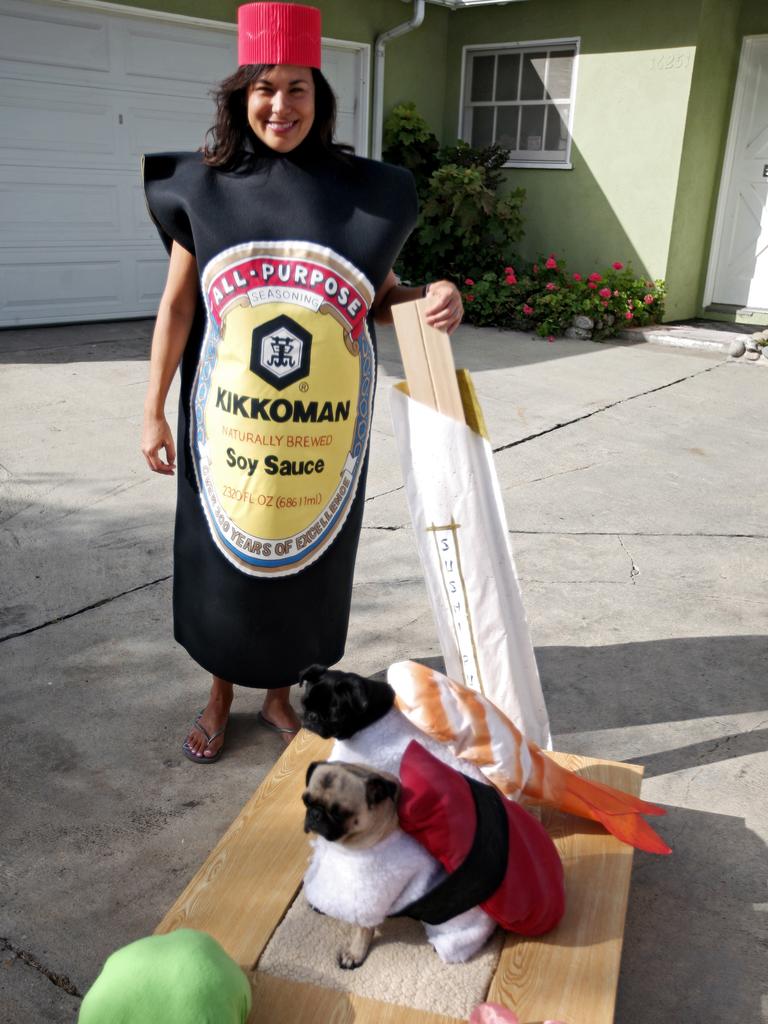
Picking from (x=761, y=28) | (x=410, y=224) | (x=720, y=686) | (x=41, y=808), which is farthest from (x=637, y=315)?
(x=41, y=808)

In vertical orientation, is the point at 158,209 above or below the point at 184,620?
above

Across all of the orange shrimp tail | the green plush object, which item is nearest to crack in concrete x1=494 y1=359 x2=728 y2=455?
the orange shrimp tail

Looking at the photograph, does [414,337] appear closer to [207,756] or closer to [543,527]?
[207,756]

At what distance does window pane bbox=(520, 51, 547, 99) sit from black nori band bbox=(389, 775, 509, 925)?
10.4 m

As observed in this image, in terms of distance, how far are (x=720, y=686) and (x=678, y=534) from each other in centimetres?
148

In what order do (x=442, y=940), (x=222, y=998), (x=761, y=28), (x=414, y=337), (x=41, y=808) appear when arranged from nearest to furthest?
1. (x=222, y=998)
2. (x=442, y=940)
3. (x=414, y=337)
4. (x=41, y=808)
5. (x=761, y=28)

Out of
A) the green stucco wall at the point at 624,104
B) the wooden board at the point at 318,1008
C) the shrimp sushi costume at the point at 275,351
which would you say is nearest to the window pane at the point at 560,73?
the green stucco wall at the point at 624,104

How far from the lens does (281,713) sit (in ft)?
9.77

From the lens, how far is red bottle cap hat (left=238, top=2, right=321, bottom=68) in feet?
7.12

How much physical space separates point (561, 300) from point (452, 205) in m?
1.68

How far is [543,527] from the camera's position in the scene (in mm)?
4715

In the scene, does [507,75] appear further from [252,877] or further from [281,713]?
[252,877]

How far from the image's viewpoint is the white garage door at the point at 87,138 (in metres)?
8.05

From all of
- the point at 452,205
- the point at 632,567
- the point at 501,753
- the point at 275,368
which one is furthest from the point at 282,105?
the point at 452,205
